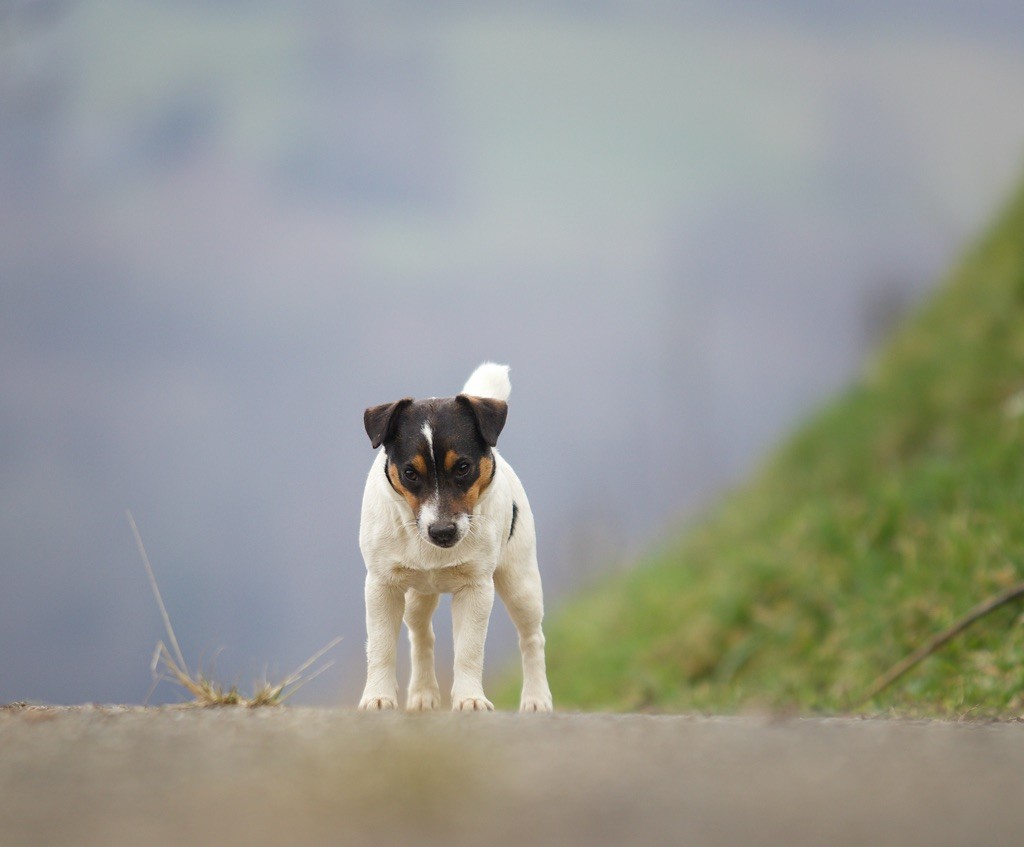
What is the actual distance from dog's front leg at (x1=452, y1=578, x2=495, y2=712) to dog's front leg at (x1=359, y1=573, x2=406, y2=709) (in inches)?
9.8

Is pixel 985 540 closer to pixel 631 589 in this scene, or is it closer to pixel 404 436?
pixel 404 436

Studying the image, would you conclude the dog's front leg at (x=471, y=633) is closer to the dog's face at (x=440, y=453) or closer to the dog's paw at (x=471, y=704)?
the dog's paw at (x=471, y=704)

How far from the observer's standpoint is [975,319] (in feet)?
38.8

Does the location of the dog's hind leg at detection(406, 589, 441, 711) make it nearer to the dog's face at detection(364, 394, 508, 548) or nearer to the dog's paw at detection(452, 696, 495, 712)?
the dog's paw at detection(452, 696, 495, 712)

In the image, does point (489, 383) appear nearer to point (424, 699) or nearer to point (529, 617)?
point (529, 617)

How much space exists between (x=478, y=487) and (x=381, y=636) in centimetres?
71

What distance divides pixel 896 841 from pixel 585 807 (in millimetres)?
618

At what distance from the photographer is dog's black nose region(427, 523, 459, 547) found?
4.45 m

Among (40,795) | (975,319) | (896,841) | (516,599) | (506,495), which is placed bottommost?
(896,841)

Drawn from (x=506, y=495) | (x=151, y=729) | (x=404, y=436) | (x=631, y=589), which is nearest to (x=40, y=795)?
(x=151, y=729)

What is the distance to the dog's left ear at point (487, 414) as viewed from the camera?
15.3 ft

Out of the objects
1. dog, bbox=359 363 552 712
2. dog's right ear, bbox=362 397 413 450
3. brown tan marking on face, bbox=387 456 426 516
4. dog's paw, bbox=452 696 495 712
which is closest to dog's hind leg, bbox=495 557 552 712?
dog, bbox=359 363 552 712

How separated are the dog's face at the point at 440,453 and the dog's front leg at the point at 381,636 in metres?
0.38

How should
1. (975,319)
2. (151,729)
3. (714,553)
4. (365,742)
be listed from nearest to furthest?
1. (365,742)
2. (151,729)
3. (975,319)
4. (714,553)
